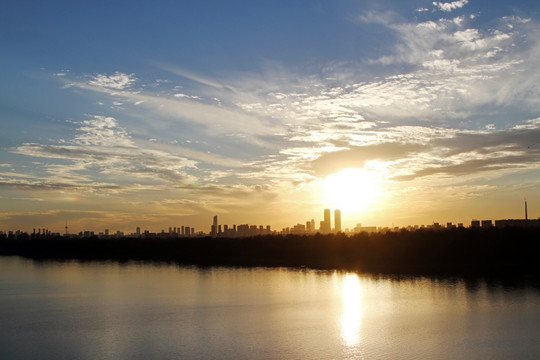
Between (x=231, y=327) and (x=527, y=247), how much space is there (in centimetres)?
4633

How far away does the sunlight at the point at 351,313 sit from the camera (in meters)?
20.0

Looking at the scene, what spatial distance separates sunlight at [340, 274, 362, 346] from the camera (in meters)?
20.0

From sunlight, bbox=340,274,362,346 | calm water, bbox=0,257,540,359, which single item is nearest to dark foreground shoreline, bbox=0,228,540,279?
sunlight, bbox=340,274,362,346

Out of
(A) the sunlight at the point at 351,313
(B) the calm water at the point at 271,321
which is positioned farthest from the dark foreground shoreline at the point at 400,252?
(B) the calm water at the point at 271,321

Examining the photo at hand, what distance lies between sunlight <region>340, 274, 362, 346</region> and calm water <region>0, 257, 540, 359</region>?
0.20 feet

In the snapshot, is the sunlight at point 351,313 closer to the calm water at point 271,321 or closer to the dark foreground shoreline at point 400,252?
the calm water at point 271,321

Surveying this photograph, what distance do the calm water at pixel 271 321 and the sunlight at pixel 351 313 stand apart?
0.06m

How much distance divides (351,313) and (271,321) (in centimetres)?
500

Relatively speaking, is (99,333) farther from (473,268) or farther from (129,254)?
(129,254)

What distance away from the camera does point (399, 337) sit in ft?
64.8

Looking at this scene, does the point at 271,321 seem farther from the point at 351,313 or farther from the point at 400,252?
the point at 400,252

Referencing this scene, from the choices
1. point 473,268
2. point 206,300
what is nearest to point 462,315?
point 206,300

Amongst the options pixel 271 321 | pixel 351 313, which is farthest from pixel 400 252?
pixel 271 321

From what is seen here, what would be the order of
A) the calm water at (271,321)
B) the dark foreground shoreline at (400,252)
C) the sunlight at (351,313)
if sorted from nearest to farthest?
the calm water at (271,321), the sunlight at (351,313), the dark foreground shoreline at (400,252)
